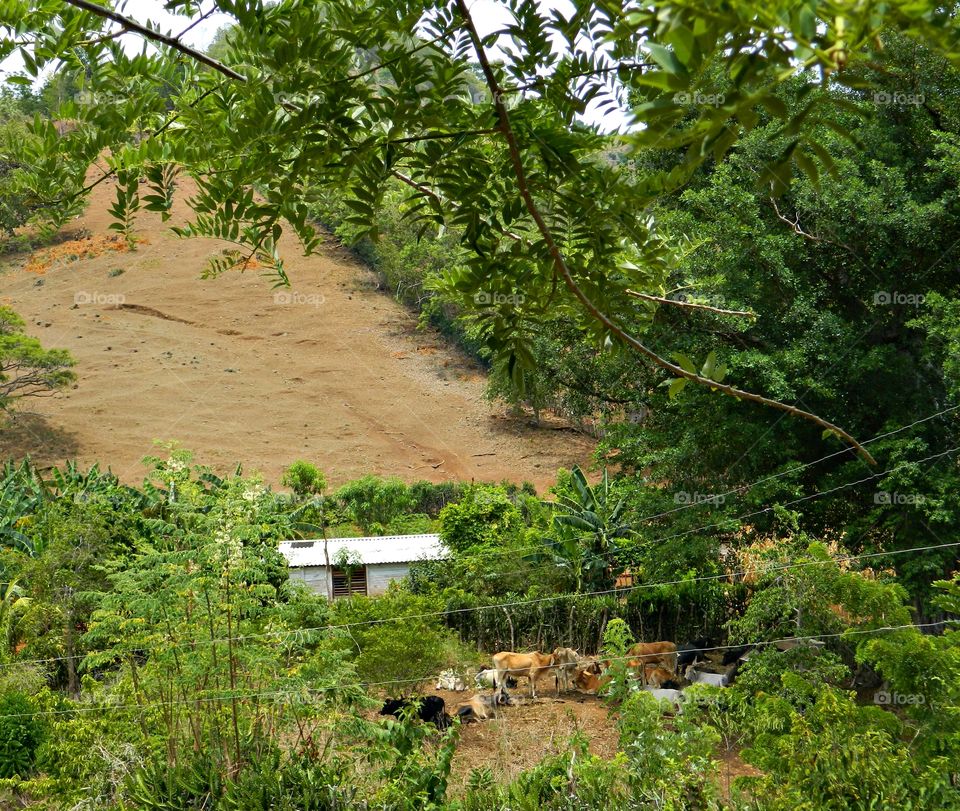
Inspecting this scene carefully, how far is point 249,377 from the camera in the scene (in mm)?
26703

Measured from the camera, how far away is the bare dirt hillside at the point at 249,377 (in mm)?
22781

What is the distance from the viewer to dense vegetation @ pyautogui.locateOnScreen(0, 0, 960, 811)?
3.04 ft

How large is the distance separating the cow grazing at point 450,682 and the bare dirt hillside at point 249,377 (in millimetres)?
11980

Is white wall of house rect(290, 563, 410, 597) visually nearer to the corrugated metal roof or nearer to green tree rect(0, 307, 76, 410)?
the corrugated metal roof

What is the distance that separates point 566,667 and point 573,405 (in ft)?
11.2

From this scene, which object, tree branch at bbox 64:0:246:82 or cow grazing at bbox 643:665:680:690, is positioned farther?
cow grazing at bbox 643:665:680:690

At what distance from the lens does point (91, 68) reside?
108cm

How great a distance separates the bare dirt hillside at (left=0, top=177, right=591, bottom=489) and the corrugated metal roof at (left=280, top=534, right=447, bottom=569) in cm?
856

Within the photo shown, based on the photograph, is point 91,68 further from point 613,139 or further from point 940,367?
point 940,367

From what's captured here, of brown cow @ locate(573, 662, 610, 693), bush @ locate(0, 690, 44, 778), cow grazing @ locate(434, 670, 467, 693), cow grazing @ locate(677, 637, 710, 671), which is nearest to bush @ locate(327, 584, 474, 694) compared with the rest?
cow grazing @ locate(434, 670, 467, 693)

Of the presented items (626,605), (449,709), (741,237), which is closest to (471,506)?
(626,605)

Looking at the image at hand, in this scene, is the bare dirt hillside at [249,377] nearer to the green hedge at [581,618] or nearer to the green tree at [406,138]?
the green hedge at [581,618]

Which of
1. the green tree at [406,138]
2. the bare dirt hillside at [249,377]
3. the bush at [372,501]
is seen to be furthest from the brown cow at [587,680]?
the bare dirt hillside at [249,377]

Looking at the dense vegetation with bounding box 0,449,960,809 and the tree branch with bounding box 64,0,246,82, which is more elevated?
the tree branch with bounding box 64,0,246,82
